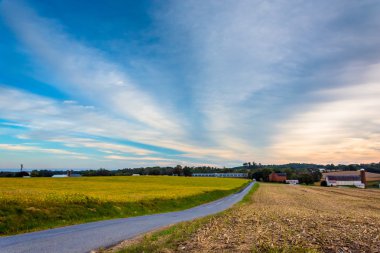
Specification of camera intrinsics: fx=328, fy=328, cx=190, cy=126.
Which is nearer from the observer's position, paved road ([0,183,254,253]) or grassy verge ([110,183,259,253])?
grassy verge ([110,183,259,253])

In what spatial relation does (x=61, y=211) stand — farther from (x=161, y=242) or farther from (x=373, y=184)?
(x=373, y=184)

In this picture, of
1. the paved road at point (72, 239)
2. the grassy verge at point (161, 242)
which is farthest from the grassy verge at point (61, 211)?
the grassy verge at point (161, 242)

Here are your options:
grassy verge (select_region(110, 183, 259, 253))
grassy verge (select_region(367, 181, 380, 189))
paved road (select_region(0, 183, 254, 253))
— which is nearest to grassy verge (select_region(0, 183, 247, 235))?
paved road (select_region(0, 183, 254, 253))

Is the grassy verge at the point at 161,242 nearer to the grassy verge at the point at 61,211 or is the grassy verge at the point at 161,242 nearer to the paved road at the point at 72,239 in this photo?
the paved road at the point at 72,239

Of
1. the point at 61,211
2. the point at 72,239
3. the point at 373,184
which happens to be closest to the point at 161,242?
the point at 72,239

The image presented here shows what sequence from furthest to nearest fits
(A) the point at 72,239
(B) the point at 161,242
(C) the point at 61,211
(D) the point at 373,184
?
1. (D) the point at 373,184
2. (C) the point at 61,211
3. (A) the point at 72,239
4. (B) the point at 161,242

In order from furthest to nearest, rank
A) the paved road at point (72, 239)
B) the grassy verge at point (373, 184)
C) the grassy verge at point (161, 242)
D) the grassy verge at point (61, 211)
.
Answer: the grassy verge at point (373, 184) → the grassy verge at point (61, 211) → the paved road at point (72, 239) → the grassy verge at point (161, 242)

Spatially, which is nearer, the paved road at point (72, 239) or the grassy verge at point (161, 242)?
the grassy verge at point (161, 242)

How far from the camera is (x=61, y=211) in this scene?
26188 millimetres

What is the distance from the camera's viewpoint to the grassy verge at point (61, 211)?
2198 cm

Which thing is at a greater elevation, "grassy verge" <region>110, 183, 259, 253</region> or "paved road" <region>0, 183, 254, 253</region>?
"grassy verge" <region>110, 183, 259, 253</region>

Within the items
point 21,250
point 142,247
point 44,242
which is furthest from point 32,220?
point 142,247

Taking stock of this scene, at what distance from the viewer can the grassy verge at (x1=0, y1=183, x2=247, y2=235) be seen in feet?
72.1

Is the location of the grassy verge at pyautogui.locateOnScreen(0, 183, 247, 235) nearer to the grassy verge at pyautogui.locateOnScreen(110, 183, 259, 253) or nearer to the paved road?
the paved road
